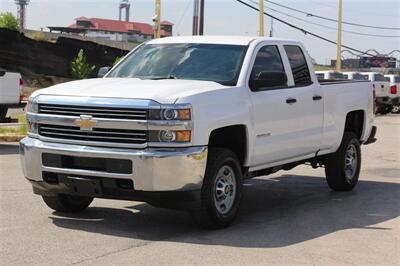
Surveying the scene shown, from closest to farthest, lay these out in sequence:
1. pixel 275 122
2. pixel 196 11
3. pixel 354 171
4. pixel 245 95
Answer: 1. pixel 245 95
2. pixel 275 122
3. pixel 354 171
4. pixel 196 11

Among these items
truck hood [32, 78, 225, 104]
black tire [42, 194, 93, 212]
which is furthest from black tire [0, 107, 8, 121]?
truck hood [32, 78, 225, 104]

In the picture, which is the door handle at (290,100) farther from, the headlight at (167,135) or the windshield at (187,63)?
the headlight at (167,135)

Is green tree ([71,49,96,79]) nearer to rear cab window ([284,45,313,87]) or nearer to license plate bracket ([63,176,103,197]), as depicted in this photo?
rear cab window ([284,45,313,87])

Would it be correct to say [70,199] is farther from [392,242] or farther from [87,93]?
[392,242]

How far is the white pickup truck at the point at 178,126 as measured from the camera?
621cm

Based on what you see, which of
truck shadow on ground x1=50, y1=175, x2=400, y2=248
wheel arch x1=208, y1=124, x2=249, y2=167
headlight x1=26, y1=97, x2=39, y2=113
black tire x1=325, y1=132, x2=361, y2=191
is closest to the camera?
truck shadow on ground x1=50, y1=175, x2=400, y2=248

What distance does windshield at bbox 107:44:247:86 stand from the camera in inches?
289

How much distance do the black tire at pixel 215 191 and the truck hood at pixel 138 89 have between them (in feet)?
2.29

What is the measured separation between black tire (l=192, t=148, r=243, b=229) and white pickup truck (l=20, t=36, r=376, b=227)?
0.01m

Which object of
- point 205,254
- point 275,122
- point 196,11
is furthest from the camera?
point 196,11

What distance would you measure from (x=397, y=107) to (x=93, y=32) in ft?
497

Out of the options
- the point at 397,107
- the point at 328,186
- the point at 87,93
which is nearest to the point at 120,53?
the point at 397,107

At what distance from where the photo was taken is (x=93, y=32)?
582 ft

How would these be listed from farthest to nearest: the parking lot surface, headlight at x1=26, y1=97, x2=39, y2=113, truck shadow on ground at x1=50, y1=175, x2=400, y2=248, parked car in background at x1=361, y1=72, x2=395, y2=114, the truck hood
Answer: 1. parked car in background at x1=361, y1=72, x2=395, y2=114
2. headlight at x1=26, y1=97, x2=39, y2=113
3. truck shadow on ground at x1=50, y1=175, x2=400, y2=248
4. the truck hood
5. the parking lot surface
